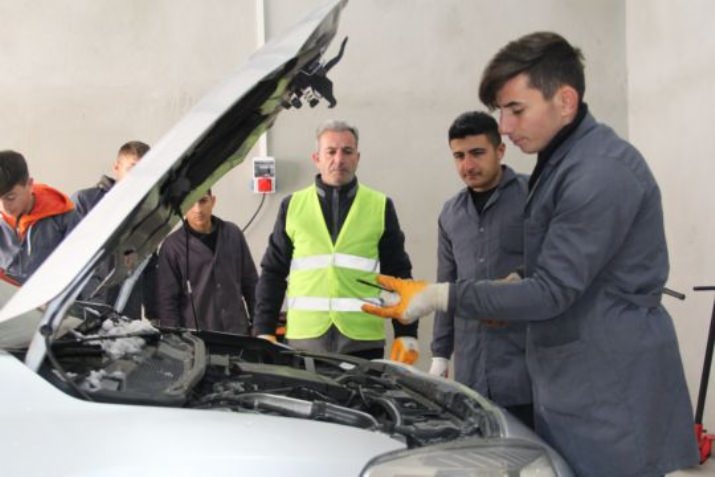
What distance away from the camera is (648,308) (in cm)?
173

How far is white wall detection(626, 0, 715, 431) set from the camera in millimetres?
4129

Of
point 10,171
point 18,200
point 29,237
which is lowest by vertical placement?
point 29,237

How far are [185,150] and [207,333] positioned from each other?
954mm

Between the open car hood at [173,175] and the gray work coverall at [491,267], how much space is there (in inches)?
35.6

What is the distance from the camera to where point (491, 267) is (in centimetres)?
252

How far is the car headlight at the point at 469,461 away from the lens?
130 centimetres

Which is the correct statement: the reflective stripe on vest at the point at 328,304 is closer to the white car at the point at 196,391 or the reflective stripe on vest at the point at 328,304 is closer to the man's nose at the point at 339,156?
the man's nose at the point at 339,156

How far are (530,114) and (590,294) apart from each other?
1.45 feet

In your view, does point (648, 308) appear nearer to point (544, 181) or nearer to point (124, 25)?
point (544, 181)

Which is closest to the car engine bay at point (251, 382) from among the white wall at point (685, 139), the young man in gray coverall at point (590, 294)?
the young man in gray coverall at point (590, 294)

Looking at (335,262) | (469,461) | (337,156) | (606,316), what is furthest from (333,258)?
(469,461)

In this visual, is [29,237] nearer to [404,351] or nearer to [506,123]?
[404,351]

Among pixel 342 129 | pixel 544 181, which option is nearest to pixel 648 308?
pixel 544 181

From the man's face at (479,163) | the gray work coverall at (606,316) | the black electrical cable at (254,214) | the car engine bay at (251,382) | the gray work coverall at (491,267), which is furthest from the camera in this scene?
the black electrical cable at (254,214)
